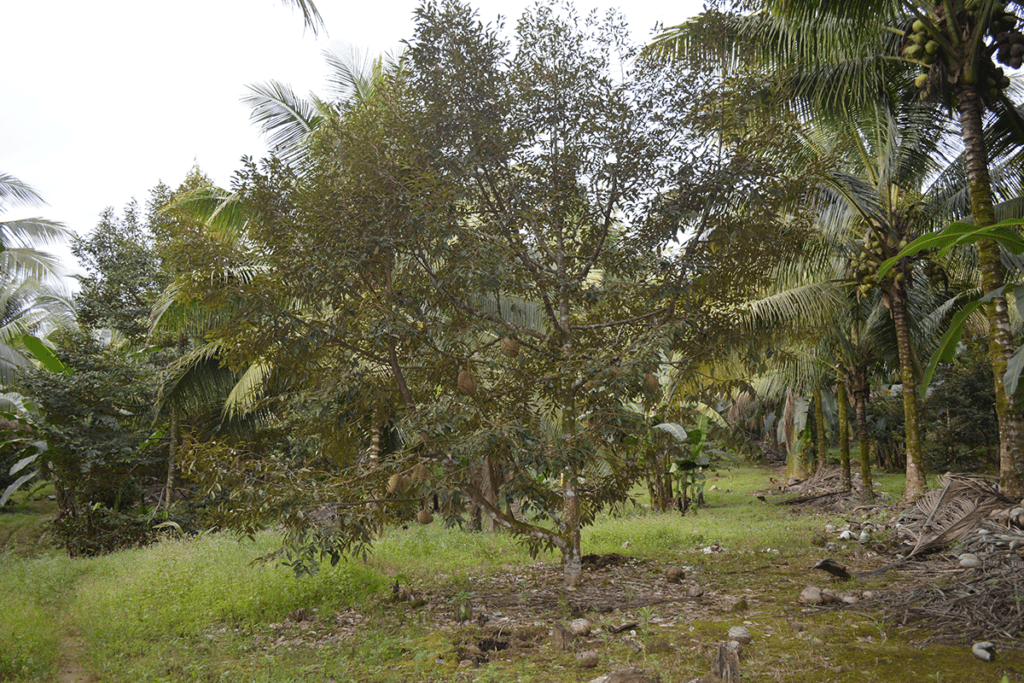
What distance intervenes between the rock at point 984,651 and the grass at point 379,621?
0.27ft

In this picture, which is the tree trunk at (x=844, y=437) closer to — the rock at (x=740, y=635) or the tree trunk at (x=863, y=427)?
the tree trunk at (x=863, y=427)

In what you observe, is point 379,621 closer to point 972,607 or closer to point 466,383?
point 466,383

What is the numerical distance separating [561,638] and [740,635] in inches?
52.3

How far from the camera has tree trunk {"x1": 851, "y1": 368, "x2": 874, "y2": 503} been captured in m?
11.8

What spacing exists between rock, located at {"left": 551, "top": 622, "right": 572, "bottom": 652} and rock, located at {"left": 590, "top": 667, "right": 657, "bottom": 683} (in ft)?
2.53

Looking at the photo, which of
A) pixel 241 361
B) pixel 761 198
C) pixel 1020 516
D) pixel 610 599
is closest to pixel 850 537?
pixel 1020 516

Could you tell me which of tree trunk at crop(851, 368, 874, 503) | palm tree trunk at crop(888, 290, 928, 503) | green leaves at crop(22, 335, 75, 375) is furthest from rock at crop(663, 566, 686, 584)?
green leaves at crop(22, 335, 75, 375)

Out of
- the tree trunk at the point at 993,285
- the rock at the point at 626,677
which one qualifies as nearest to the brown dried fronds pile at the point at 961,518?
the tree trunk at the point at 993,285

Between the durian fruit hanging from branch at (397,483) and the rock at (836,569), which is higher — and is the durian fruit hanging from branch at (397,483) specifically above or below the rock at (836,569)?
above

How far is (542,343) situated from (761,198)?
273cm

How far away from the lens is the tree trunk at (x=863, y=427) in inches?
465

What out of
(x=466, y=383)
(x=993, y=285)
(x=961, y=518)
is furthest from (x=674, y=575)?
(x=993, y=285)

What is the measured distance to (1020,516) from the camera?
5988 mm

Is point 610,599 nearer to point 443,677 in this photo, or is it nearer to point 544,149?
point 443,677
